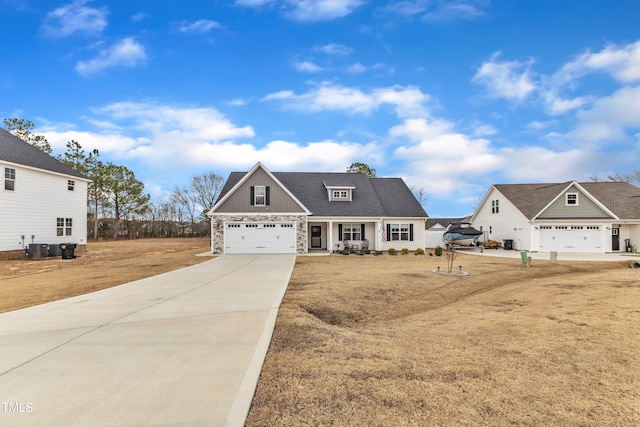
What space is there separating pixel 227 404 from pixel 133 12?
15.8 m

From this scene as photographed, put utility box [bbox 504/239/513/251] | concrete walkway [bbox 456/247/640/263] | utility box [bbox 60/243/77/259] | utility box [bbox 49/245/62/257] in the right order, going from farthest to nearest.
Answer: utility box [bbox 504/239/513/251] → utility box [bbox 49/245/62/257] → utility box [bbox 60/243/77/259] → concrete walkway [bbox 456/247/640/263]

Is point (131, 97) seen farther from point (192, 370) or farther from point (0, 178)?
point (192, 370)

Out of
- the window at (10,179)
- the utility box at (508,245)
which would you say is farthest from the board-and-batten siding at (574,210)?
the window at (10,179)

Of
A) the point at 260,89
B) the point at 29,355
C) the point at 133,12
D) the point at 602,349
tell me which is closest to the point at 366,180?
the point at 260,89

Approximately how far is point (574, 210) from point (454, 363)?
28509 millimetres

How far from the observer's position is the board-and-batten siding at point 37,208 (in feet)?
66.9

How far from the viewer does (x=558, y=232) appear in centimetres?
2634

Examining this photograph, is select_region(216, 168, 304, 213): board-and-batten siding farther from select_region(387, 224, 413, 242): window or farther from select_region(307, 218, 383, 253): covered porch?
select_region(387, 224, 413, 242): window

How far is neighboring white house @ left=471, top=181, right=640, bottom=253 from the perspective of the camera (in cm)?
2612

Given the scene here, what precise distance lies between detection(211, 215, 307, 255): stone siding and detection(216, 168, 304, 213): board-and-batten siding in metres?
0.43

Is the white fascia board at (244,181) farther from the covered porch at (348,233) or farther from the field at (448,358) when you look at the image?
the field at (448,358)

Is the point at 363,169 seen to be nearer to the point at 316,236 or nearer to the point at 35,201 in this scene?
the point at 316,236

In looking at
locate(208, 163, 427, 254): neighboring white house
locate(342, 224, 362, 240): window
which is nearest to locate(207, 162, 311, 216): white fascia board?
locate(208, 163, 427, 254): neighboring white house

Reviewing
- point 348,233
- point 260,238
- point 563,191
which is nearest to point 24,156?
point 260,238
